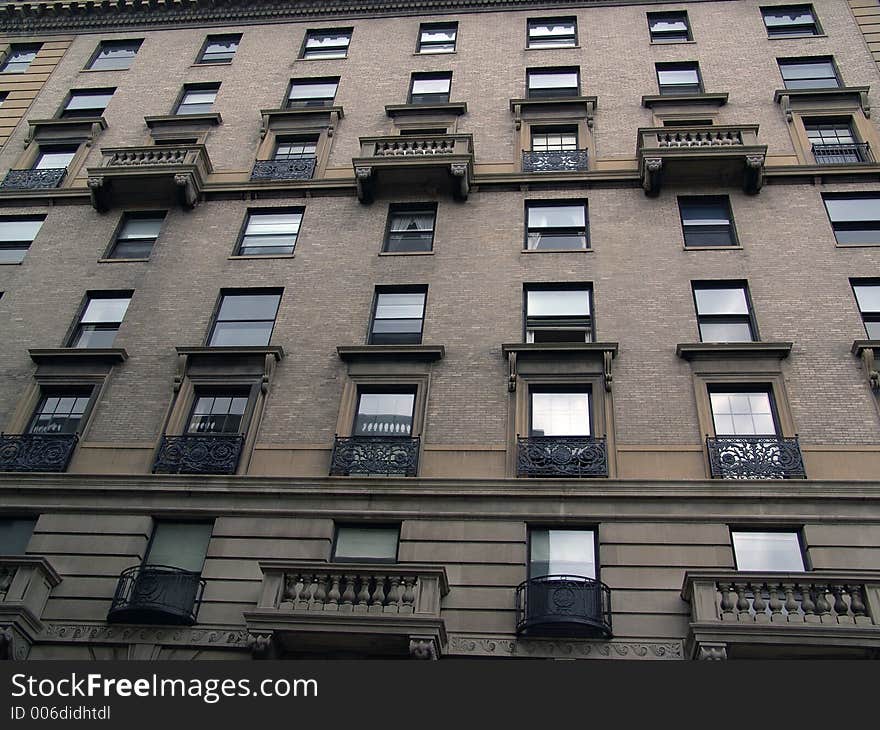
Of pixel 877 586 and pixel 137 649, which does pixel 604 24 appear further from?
pixel 137 649

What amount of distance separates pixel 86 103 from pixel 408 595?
2398 centimetres

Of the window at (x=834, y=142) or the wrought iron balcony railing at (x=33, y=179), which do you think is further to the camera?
the wrought iron balcony railing at (x=33, y=179)

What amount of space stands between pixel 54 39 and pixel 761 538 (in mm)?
32372

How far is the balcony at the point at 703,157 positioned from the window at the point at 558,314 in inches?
178

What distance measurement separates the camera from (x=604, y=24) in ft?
102

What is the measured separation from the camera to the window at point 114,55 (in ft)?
107

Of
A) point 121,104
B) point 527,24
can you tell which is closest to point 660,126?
point 527,24

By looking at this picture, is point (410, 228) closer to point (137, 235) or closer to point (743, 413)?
point (137, 235)

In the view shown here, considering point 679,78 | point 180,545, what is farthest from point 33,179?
point 679,78

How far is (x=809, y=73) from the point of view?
28.0 m

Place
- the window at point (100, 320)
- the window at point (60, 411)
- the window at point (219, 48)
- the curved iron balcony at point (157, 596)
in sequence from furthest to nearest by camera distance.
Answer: the window at point (219, 48), the window at point (100, 320), the window at point (60, 411), the curved iron balcony at point (157, 596)

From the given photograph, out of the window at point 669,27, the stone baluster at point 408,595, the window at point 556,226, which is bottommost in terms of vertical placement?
the stone baluster at point 408,595

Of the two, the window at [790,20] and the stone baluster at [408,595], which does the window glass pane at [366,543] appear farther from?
the window at [790,20]

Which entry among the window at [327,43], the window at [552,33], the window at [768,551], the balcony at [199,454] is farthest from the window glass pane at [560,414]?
the window at [327,43]
